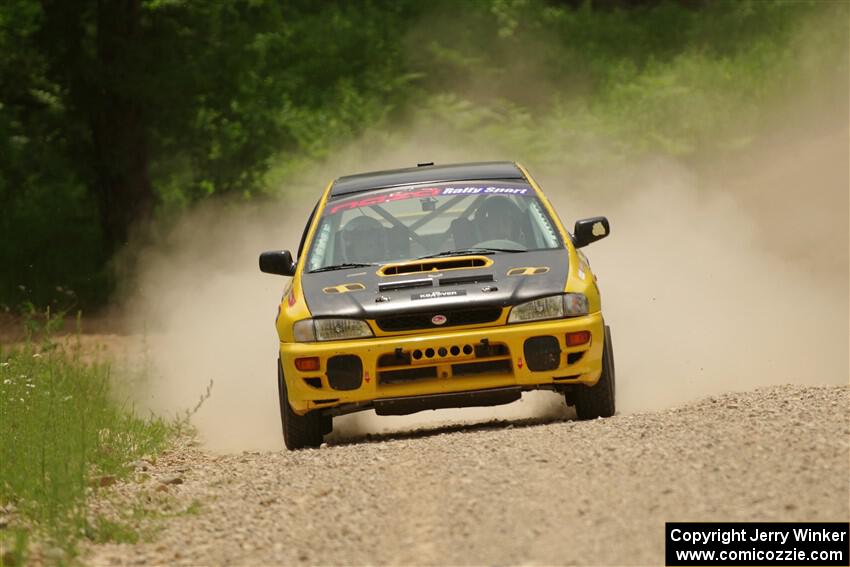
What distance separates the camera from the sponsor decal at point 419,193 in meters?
11.1

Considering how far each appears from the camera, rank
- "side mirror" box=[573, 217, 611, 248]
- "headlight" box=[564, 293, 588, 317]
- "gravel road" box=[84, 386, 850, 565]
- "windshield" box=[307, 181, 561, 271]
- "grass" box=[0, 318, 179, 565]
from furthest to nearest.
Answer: "side mirror" box=[573, 217, 611, 248] < "windshield" box=[307, 181, 561, 271] < "headlight" box=[564, 293, 588, 317] < "grass" box=[0, 318, 179, 565] < "gravel road" box=[84, 386, 850, 565]

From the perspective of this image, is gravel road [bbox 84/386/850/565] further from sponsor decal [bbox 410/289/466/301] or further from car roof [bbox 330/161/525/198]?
car roof [bbox 330/161/525/198]

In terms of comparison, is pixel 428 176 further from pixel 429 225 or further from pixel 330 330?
pixel 330 330

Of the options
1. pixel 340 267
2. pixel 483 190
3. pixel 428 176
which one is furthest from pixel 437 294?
pixel 428 176

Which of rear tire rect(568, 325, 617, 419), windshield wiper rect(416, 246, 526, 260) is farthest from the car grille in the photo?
windshield wiper rect(416, 246, 526, 260)

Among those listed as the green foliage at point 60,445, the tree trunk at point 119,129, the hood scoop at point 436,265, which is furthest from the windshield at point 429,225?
the tree trunk at point 119,129

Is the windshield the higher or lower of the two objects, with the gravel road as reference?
higher

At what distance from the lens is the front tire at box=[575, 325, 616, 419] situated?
9844 mm

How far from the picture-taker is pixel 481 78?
2808cm

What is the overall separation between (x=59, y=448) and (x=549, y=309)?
9.60ft

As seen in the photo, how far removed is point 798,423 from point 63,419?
14.5 ft

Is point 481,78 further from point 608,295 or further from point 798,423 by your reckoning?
point 798,423

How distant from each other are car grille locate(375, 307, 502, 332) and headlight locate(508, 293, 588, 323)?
0.12 m

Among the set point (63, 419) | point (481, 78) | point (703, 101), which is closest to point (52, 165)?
point (481, 78)
